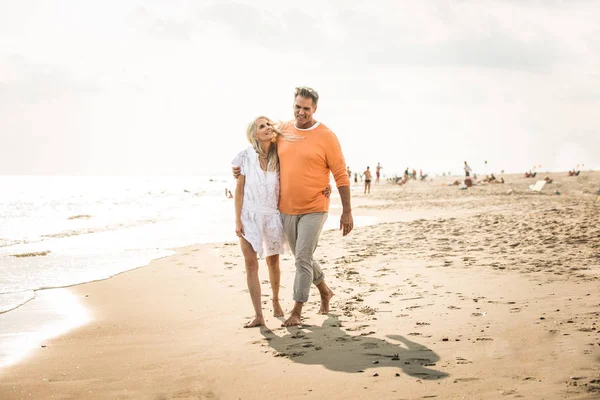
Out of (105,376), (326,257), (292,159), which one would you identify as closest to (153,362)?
(105,376)

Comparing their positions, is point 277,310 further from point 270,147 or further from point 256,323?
point 270,147

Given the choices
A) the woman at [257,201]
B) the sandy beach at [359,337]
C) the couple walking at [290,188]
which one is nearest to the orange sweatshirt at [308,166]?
the couple walking at [290,188]

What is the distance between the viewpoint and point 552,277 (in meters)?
6.35

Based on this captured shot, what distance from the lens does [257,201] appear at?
5.38m

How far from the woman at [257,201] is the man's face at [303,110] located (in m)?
0.27

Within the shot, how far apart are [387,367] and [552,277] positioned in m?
3.42

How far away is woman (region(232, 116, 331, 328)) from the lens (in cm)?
535

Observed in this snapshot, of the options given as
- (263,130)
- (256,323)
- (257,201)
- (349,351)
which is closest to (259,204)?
(257,201)

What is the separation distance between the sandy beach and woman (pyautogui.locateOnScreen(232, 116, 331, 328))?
656mm

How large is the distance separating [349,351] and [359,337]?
404 millimetres

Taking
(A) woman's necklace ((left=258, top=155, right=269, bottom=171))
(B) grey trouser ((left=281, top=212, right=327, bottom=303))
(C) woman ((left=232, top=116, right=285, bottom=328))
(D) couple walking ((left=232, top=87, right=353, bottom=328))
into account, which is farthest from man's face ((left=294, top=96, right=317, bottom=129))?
(B) grey trouser ((left=281, top=212, right=327, bottom=303))

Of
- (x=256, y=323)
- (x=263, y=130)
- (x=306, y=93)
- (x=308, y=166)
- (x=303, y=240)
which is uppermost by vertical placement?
(x=306, y=93)

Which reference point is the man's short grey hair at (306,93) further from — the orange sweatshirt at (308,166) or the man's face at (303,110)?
the orange sweatshirt at (308,166)

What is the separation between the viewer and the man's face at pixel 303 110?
521 centimetres
